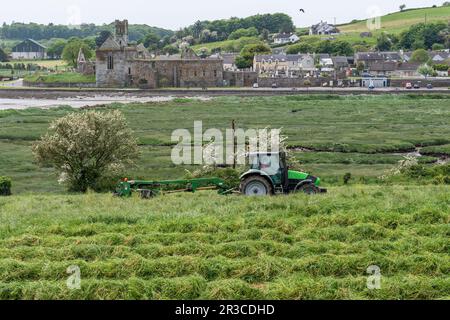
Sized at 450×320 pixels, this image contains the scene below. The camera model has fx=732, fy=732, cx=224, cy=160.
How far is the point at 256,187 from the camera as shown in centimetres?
2319

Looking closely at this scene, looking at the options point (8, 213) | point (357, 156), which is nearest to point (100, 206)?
point (8, 213)

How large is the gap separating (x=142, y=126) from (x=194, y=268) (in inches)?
2053

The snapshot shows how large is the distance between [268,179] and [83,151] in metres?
11.7

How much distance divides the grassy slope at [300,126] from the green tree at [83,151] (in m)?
2.94

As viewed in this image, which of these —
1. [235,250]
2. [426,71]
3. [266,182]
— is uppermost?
[426,71]

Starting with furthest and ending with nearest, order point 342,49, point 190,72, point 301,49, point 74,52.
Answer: point 301,49, point 342,49, point 74,52, point 190,72

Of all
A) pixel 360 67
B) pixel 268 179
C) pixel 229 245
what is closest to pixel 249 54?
pixel 360 67

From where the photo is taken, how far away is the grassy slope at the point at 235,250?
13.9 m

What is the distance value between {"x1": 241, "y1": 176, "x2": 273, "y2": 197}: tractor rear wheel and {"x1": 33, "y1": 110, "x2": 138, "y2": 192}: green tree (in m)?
10.1

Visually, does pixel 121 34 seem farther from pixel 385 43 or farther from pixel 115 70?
pixel 385 43

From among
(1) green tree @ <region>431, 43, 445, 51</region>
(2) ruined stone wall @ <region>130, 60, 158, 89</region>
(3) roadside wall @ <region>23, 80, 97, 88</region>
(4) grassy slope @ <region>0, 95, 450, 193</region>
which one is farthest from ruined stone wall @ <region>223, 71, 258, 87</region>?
(1) green tree @ <region>431, 43, 445, 51</region>

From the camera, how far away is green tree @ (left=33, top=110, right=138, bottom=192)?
31.9m

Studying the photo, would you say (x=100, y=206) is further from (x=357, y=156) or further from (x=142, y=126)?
(x=142, y=126)
